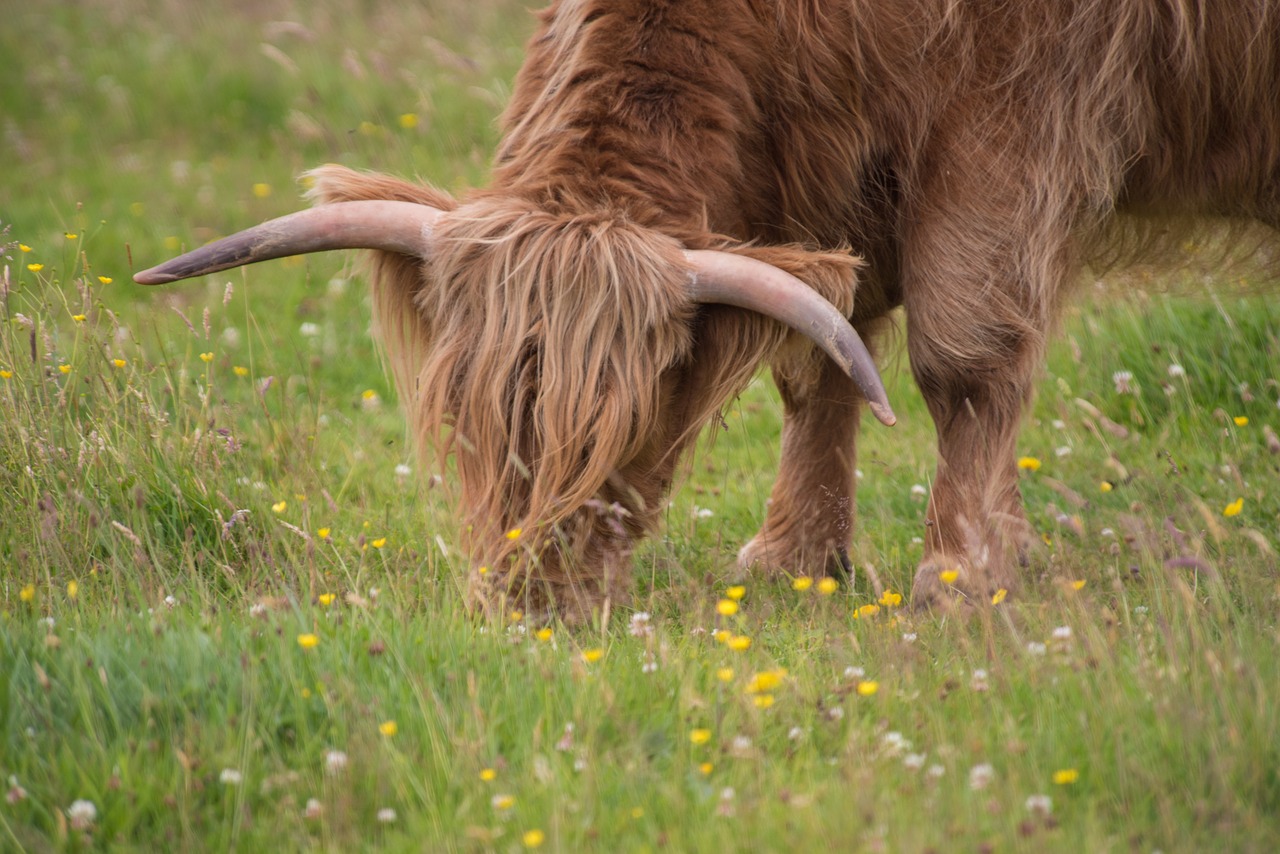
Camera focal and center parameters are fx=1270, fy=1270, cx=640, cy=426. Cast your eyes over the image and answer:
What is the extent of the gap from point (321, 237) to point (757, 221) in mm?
1193

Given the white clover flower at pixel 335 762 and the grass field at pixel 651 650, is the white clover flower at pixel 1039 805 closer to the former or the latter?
the grass field at pixel 651 650

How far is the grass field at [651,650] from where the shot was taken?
2.23m

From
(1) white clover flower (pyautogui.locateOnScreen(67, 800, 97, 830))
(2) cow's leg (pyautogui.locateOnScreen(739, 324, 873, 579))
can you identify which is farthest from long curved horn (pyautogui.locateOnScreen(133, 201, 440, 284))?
(2) cow's leg (pyautogui.locateOnScreen(739, 324, 873, 579))

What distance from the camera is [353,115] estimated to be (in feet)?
30.5

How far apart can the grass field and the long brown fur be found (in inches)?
11.1

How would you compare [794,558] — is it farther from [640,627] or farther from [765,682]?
[765,682]

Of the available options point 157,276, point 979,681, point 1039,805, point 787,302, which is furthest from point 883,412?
point 157,276

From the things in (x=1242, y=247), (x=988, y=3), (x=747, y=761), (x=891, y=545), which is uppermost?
(x=988, y=3)

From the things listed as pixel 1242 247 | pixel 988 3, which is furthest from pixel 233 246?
pixel 1242 247

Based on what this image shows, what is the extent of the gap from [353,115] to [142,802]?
7733 mm

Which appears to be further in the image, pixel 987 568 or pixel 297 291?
pixel 297 291

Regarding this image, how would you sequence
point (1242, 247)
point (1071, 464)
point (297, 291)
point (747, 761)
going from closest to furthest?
point (747, 761)
point (1242, 247)
point (1071, 464)
point (297, 291)

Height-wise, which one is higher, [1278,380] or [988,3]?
[988,3]

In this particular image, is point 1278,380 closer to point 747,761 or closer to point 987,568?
point 987,568
